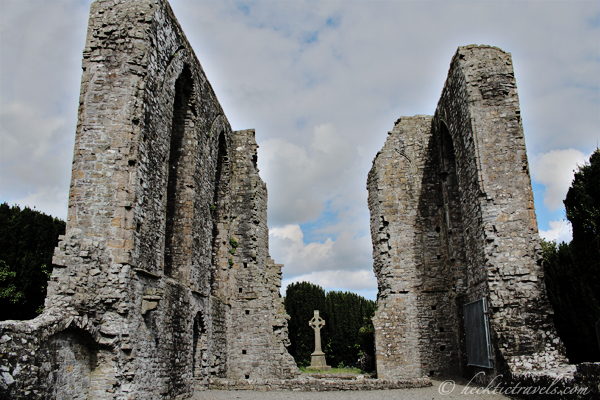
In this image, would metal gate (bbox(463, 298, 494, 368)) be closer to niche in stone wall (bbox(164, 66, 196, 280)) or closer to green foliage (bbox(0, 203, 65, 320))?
niche in stone wall (bbox(164, 66, 196, 280))

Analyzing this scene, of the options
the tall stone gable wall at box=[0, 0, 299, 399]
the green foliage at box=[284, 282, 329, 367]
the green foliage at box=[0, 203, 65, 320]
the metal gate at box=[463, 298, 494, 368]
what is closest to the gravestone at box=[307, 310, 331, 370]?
the green foliage at box=[284, 282, 329, 367]

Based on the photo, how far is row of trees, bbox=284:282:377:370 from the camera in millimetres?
22594

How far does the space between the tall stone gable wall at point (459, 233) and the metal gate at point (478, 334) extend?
21 cm

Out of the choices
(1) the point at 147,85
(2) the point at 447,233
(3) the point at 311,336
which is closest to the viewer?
(1) the point at 147,85

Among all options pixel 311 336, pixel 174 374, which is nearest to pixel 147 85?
pixel 174 374

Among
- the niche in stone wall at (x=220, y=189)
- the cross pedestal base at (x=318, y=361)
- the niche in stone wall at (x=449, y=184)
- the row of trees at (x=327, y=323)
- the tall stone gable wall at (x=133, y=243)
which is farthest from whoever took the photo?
the row of trees at (x=327, y=323)

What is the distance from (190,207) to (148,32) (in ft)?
13.4

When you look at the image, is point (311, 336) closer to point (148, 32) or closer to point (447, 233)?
point (447, 233)

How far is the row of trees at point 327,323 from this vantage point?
22.6 m

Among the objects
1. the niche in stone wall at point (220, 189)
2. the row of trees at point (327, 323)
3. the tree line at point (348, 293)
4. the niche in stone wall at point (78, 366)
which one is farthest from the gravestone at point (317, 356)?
the niche in stone wall at point (78, 366)

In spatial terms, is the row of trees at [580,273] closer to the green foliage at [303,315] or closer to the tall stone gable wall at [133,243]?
the tall stone gable wall at [133,243]

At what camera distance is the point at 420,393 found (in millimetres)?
9617

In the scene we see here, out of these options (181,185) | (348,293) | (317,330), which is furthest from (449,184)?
(348,293)

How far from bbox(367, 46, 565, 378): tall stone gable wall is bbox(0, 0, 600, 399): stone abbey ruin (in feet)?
0.12
